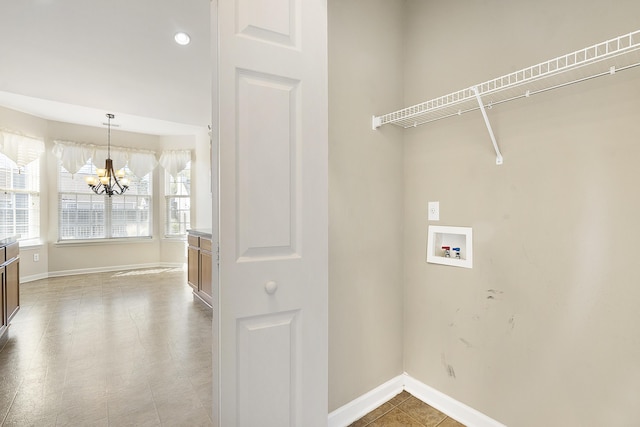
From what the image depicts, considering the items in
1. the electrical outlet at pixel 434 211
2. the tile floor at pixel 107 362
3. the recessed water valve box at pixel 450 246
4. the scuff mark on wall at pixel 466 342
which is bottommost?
the tile floor at pixel 107 362

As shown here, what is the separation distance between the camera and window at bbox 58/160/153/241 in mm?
6047

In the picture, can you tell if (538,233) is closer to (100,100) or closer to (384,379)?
(384,379)

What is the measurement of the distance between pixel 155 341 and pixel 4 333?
1.35 m

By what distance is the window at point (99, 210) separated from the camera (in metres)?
6.05

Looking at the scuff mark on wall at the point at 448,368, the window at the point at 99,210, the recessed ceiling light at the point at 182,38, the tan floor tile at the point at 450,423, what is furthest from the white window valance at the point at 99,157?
the tan floor tile at the point at 450,423

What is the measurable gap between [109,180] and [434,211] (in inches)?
238

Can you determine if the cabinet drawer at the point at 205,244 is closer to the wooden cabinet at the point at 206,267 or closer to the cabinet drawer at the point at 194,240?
the wooden cabinet at the point at 206,267

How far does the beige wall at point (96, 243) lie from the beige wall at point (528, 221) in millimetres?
5362

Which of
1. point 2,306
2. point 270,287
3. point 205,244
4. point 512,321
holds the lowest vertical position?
point 2,306

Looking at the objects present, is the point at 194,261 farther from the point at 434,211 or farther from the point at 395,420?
the point at 434,211

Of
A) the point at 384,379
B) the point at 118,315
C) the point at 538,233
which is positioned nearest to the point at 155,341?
the point at 118,315

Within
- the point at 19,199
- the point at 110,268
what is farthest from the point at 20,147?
the point at 110,268

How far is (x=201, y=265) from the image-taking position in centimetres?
411

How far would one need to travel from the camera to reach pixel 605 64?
1.23 meters
